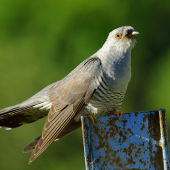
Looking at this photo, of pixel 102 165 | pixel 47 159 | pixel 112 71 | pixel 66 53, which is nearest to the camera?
pixel 102 165

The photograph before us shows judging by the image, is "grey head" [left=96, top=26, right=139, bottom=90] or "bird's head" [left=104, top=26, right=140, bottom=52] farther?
"bird's head" [left=104, top=26, right=140, bottom=52]

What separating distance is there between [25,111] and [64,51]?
7.10 m

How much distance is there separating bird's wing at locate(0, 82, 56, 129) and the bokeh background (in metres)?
4.93

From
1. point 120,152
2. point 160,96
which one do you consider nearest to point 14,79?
point 160,96

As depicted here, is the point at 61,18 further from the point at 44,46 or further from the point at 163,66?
the point at 163,66

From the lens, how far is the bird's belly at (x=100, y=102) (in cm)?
286

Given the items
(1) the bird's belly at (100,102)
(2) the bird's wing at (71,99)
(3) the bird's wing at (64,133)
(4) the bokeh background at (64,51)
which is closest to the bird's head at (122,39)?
(2) the bird's wing at (71,99)

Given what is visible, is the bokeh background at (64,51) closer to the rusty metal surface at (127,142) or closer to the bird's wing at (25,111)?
the bird's wing at (25,111)

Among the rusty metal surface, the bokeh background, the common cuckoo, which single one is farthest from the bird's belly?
A: the bokeh background

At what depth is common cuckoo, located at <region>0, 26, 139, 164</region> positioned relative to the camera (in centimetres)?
281

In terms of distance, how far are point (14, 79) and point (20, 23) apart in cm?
284

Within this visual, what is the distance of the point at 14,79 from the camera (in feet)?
30.0

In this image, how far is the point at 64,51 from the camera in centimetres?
1016

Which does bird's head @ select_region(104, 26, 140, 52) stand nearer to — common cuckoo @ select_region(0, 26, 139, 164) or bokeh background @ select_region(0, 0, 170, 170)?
common cuckoo @ select_region(0, 26, 139, 164)
